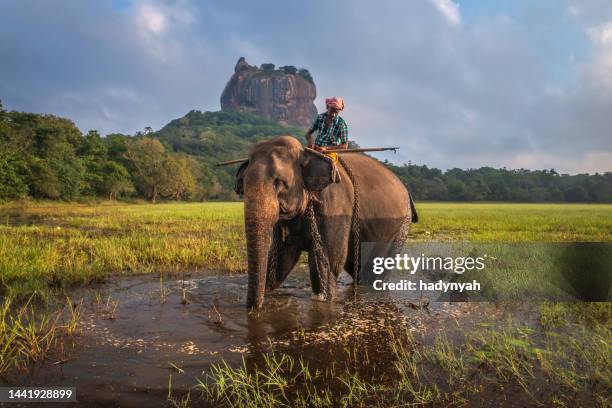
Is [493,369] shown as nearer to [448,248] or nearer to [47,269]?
[47,269]

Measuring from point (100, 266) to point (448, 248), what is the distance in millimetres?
8579

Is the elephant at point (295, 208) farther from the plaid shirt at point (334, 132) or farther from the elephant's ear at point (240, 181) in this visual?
the plaid shirt at point (334, 132)

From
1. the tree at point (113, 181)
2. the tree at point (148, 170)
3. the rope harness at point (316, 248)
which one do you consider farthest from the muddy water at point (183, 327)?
the tree at point (148, 170)

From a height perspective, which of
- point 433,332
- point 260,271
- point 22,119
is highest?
point 22,119

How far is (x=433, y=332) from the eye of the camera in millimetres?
4668

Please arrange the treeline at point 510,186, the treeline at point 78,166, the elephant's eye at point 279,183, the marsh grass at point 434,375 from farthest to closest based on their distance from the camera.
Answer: the treeline at point 510,186
the treeline at point 78,166
the elephant's eye at point 279,183
the marsh grass at point 434,375

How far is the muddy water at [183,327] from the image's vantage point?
3291 mm

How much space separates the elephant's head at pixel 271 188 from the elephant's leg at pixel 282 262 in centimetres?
75

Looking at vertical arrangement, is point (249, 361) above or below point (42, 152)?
below

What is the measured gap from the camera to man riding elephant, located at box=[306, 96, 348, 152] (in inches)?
257

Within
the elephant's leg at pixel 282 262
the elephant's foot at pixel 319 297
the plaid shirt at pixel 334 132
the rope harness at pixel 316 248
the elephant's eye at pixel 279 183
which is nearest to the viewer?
the elephant's eye at pixel 279 183

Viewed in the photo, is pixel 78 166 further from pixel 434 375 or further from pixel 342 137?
pixel 434 375

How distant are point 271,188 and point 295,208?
54 cm

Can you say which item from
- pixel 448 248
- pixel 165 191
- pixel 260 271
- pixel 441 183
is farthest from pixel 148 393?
pixel 441 183
